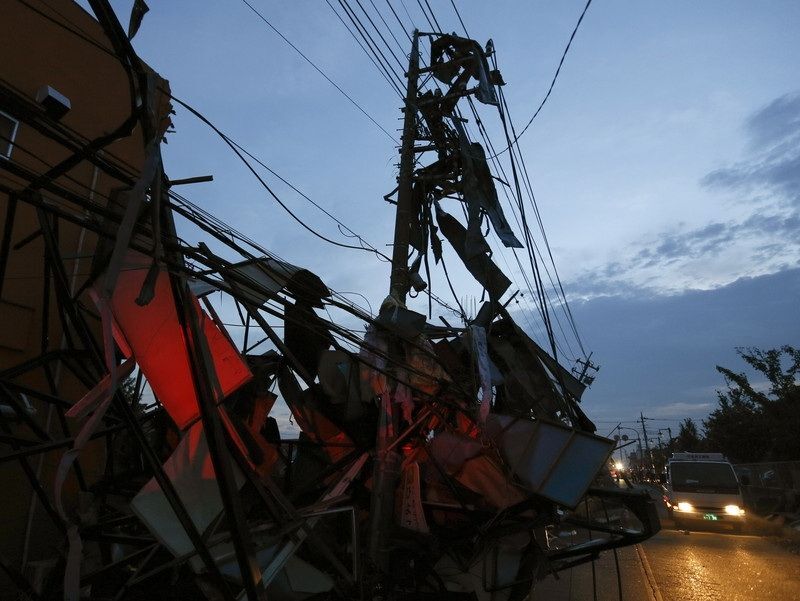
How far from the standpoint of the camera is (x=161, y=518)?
12.4ft

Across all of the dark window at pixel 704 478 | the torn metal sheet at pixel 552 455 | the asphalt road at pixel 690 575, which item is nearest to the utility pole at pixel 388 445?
the torn metal sheet at pixel 552 455

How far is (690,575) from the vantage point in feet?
29.2

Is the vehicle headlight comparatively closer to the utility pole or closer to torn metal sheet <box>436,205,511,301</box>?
torn metal sheet <box>436,205,511,301</box>

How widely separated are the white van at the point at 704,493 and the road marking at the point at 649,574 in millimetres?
4038

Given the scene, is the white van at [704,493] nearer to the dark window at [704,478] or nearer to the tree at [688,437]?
the dark window at [704,478]

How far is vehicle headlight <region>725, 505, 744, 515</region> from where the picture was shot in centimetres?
1415

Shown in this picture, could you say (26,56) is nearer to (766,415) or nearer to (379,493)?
(379,493)

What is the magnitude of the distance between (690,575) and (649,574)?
28.4 inches

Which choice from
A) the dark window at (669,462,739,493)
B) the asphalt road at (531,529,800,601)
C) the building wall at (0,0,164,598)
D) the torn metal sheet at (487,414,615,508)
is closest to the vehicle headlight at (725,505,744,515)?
the dark window at (669,462,739,493)

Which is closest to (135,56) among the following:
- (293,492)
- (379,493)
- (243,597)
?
(243,597)

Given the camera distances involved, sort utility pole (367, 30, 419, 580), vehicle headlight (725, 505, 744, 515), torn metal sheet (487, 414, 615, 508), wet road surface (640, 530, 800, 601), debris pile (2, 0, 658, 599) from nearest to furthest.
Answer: debris pile (2, 0, 658, 599) < torn metal sheet (487, 414, 615, 508) < utility pole (367, 30, 419, 580) < wet road surface (640, 530, 800, 601) < vehicle headlight (725, 505, 744, 515)

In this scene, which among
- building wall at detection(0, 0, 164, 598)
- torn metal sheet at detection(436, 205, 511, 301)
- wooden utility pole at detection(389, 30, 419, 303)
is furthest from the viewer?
torn metal sheet at detection(436, 205, 511, 301)

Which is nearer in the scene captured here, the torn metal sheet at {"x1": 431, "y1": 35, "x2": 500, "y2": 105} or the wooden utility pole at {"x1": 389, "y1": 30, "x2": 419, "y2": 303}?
the wooden utility pole at {"x1": 389, "y1": 30, "x2": 419, "y2": 303}

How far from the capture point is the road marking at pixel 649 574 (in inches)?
304
